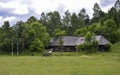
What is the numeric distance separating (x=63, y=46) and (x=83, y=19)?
36.8 metres

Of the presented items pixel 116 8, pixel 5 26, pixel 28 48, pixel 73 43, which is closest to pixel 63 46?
pixel 73 43

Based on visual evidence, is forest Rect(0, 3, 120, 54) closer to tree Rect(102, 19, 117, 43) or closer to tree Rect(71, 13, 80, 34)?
tree Rect(102, 19, 117, 43)

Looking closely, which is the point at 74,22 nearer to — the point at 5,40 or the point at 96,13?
the point at 96,13

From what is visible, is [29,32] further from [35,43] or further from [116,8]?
[116,8]

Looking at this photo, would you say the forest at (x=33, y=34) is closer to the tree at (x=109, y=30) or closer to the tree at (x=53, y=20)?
the tree at (x=109, y=30)

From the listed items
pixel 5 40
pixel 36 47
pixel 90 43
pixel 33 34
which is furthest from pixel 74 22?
pixel 90 43

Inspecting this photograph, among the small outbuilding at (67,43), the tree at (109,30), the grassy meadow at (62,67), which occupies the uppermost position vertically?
the tree at (109,30)

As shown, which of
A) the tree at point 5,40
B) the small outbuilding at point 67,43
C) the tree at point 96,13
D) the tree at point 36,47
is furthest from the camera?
the tree at point 96,13

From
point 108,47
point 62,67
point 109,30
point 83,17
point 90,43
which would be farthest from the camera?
point 83,17

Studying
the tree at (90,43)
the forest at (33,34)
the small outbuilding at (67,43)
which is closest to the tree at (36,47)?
the forest at (33,34)

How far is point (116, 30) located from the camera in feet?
300

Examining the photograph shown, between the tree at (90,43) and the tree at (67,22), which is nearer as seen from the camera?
the tree at (90,43)

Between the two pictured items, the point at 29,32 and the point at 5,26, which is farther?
the point at 5,26

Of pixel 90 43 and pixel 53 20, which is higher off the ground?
pixel 53 20
